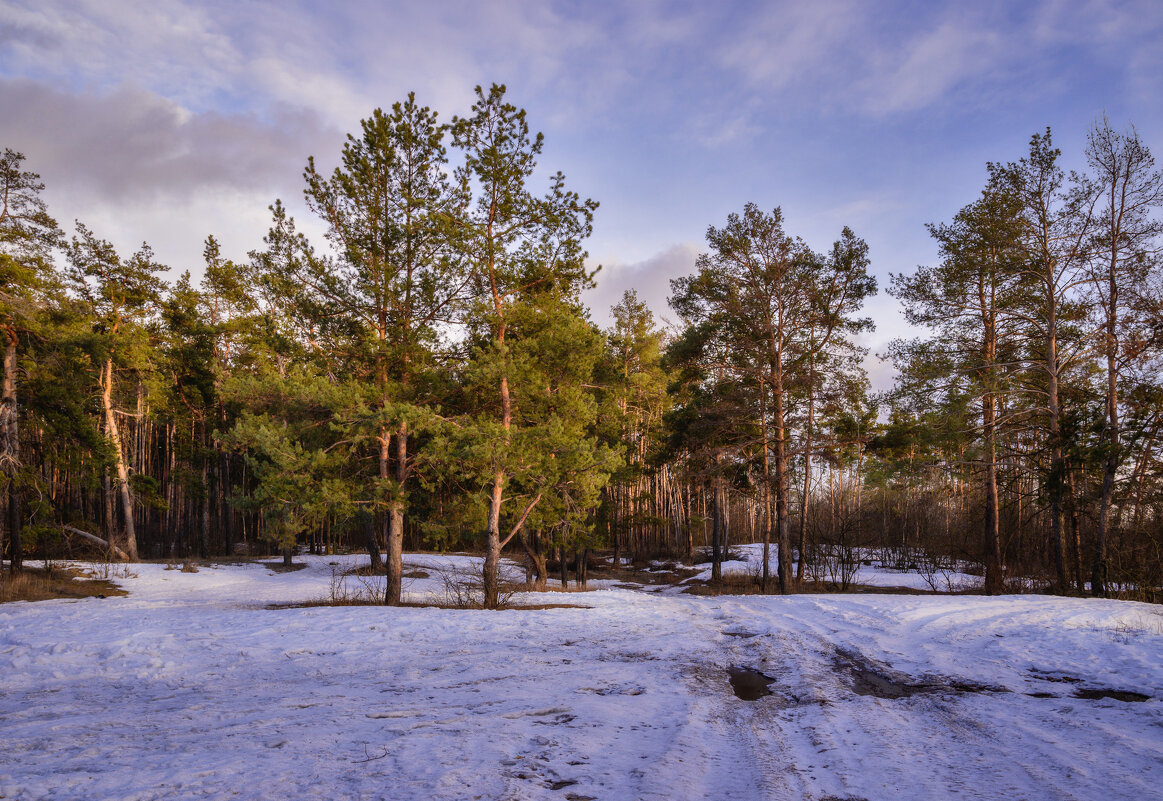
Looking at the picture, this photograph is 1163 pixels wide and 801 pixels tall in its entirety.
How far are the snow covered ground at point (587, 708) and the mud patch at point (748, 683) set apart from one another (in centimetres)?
15

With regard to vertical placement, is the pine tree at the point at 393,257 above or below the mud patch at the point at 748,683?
above

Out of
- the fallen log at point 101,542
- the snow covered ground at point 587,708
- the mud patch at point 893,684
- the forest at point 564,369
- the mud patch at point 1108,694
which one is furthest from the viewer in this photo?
the fallen log at point 101,542

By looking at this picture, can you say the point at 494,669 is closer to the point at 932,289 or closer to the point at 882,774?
the point at 882,774

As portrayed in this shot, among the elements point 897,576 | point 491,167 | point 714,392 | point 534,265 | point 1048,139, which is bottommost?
point 897,576

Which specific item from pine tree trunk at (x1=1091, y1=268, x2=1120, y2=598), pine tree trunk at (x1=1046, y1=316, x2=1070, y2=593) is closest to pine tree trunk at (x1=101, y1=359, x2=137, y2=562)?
pine tree trunk at (x1=1046, y1=316, x2=1070, y2=593)

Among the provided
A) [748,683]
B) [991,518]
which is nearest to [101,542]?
[748,683]

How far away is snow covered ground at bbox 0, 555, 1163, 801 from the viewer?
126 inches

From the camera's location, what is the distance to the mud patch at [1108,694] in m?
4.83

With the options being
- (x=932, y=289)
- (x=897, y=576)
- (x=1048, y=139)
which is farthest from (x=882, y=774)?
(x=897, y=576)

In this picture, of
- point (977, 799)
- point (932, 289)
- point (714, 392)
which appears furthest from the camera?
point (714, 392)

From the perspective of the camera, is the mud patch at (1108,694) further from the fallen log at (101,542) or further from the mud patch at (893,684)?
the fallen log at (101,542)

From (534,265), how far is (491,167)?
7.91 feet

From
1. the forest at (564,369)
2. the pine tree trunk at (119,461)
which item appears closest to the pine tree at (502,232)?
the forest at (564,369)

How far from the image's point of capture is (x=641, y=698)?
504 centimetres
